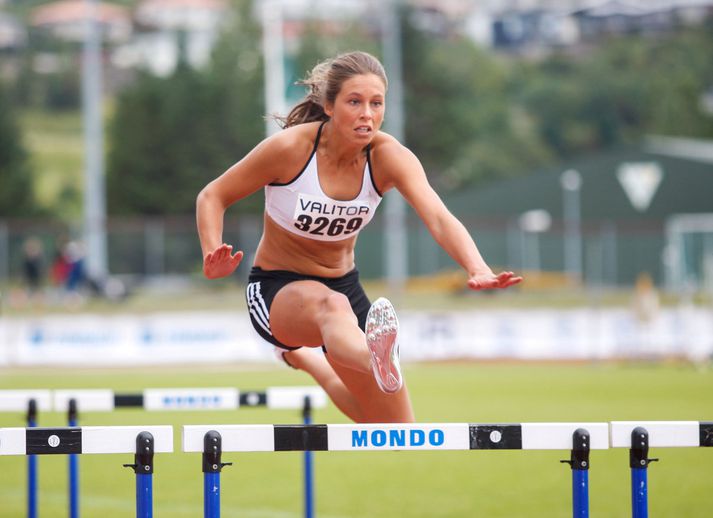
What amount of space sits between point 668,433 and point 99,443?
93.7 inches

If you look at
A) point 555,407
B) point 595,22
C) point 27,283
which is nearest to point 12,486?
point 555,407

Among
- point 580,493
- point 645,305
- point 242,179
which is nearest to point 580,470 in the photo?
point 580,493

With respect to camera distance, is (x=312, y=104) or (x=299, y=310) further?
(x=312, y=104)

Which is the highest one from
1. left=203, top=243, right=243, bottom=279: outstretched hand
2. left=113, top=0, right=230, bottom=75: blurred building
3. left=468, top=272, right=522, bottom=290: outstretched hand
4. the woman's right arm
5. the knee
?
left=113, top=0, right=230, bottom=75: blurred building

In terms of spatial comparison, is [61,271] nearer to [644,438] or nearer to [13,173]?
[644,438]

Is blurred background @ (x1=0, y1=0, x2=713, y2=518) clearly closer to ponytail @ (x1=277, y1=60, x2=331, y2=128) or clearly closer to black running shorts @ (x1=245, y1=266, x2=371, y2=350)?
ponytail @ (x1=277, y1=60, x2=331, y2=128)

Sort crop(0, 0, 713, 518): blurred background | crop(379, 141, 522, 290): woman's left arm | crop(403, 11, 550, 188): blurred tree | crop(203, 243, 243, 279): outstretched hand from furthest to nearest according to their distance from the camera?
crop(403, 11, 550, 188): blurred tree, crop(0, 0, 713, 518): blurred background, crop(203, 243, 243, 279): outstretched hand, crop(379, 141, 522, 290): woman's left arm

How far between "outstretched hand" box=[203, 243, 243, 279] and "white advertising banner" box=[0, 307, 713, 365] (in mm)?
18510

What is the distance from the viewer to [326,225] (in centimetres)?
595

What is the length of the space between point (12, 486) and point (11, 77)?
8419cm

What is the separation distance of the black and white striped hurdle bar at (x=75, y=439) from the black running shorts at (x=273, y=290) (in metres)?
1.35

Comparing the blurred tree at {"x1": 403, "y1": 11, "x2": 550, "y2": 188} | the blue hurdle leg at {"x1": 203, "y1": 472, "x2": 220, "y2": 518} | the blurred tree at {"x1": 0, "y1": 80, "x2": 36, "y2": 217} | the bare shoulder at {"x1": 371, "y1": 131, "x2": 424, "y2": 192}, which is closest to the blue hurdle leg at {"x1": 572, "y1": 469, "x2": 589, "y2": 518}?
the blue hurdle leg at {"x1": 203, "y1": 472, "x2": 220, "y2": 518}

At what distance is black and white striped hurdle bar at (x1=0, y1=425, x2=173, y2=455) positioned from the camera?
478 cm

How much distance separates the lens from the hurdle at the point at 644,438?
4.92 meters
